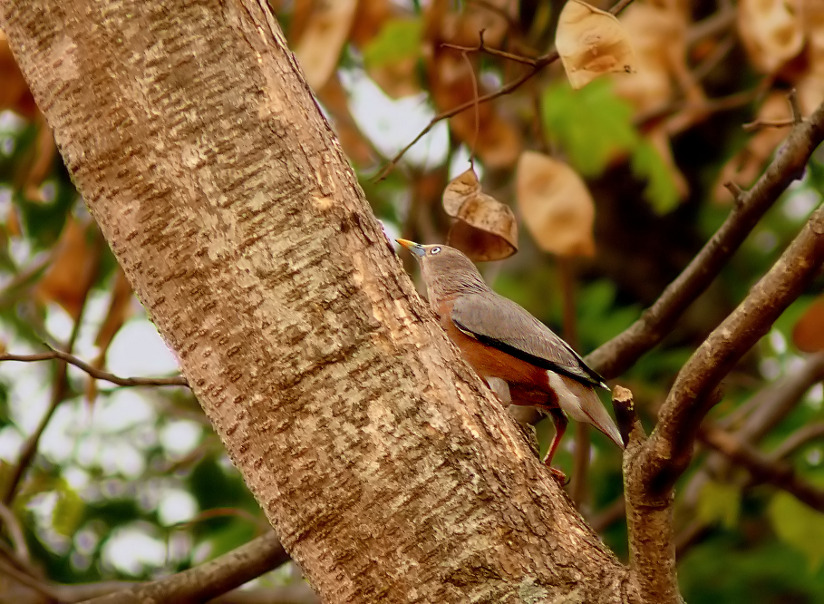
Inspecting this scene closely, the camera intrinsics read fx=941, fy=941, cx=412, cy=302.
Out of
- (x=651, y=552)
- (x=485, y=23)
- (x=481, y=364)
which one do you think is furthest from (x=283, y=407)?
(x=485, y=23)

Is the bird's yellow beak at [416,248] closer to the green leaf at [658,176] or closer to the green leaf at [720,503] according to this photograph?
the green leaf at [658,176]

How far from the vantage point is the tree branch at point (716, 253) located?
257 cm

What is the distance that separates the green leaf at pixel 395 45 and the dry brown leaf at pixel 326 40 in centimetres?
68

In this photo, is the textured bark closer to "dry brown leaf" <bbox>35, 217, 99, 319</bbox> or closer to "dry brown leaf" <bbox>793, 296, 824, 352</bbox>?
"dry brown leaf" <bbox>793, 296, 824, 352</bbox>

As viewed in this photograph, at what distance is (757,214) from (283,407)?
1670mm

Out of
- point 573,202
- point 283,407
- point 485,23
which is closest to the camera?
point 283,407

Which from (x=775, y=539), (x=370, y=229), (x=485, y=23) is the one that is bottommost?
(x=775, y=539)

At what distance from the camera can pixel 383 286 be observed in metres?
1.94

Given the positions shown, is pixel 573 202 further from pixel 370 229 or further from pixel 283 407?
pixel 283 407

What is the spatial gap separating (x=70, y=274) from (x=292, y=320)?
2.73m

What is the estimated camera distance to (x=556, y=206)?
3254 mm

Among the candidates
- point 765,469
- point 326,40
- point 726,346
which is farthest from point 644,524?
point 326,40

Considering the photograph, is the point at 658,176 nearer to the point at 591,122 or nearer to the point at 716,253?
the point at 591,122

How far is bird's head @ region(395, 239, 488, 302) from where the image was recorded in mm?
3590
